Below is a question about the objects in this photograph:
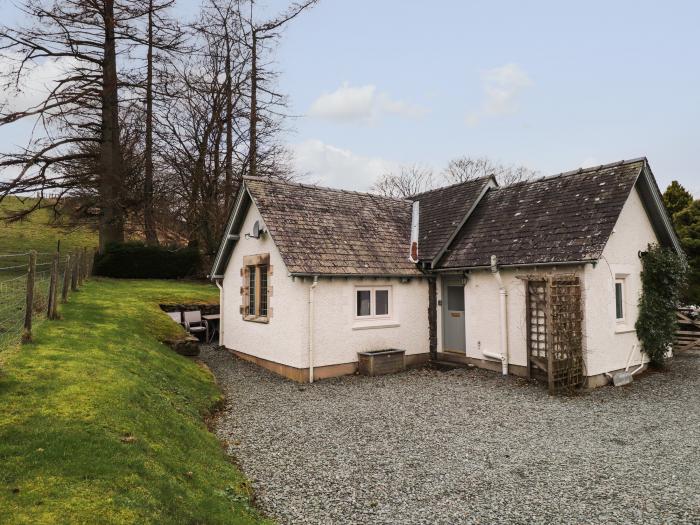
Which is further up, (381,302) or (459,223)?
(459,223)

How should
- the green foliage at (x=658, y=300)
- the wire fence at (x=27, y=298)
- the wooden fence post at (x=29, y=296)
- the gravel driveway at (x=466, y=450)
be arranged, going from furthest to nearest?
the green foliage at (x=658, y=300) → the wire fence at (x=27, y=298) → the wooden fence post at (x=29, y=296) → the gravel driveway at (x=466, y=450)

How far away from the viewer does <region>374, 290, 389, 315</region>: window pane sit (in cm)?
1427

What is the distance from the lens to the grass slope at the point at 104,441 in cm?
415

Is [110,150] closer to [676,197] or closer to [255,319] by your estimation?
[255,319]

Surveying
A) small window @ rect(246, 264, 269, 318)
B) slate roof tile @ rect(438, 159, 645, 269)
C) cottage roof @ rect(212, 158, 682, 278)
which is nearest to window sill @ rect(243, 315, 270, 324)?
small window @ rect(246, 264, 269, 318)

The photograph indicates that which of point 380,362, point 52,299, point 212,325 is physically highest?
point 52,299

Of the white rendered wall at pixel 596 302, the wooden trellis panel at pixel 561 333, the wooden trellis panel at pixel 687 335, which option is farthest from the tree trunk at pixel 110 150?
the wooden trellis panel at pixel 687 335

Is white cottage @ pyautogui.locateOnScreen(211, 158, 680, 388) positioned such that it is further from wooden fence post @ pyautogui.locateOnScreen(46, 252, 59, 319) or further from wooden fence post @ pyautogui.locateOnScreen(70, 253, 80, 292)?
wooden fence post @ pyautogui.locateOnScreen(70, 253, 80, 292)

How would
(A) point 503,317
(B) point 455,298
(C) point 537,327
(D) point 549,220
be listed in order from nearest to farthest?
1. (C) point 537,327
2. (A) point 503,317
3. (D) point 549,220
4. (B) point 455,298

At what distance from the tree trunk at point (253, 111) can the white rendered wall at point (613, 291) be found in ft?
65.9

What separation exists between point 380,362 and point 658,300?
8.58m

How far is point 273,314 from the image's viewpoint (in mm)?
13953

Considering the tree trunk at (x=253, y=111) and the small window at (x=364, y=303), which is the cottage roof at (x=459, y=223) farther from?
the tree trunk at (x=253, y=111)

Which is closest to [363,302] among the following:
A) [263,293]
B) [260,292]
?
[263,293]
